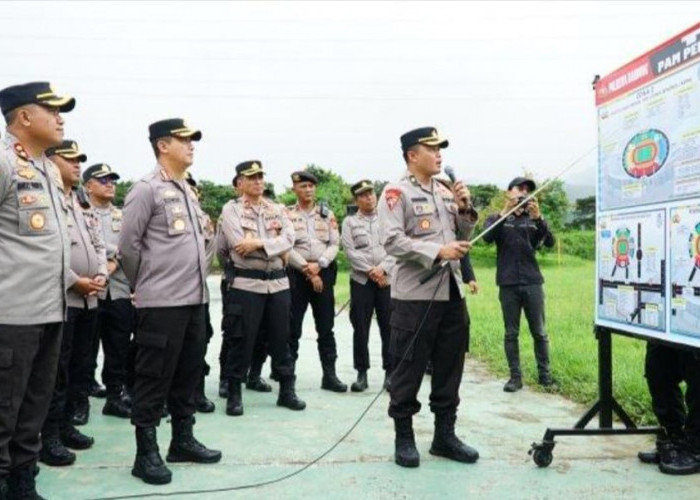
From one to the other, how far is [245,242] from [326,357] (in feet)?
4.89

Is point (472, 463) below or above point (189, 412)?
below

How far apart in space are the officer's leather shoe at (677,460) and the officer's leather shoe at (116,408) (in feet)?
11.6

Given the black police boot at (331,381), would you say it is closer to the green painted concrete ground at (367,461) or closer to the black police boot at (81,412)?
the green painted concrete ground at (367,461)

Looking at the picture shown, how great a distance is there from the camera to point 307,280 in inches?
228

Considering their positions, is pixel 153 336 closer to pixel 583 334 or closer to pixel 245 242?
pixel 245 242

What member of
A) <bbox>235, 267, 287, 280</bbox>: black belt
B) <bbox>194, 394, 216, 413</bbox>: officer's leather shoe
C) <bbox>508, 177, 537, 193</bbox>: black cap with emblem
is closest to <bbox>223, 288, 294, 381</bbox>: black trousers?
<bbox>235, 267, 287, 280</bbox>: black belt

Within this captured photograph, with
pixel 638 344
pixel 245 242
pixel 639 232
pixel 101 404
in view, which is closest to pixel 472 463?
pixel 639 232

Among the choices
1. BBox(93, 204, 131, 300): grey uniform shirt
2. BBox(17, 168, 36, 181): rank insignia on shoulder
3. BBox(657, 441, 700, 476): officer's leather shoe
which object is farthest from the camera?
BBox(93, 204, 131, 300): grey uniform shirt

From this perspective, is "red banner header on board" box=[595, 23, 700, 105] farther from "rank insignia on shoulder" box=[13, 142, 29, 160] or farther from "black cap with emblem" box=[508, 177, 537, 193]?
"rank insignia on shoulder" box=[13, 142, 29, 160]

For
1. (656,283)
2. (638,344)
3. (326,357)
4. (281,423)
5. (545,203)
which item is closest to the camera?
(656,283)

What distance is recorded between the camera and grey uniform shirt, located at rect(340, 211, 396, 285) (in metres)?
5.72

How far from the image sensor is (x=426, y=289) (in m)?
3.79

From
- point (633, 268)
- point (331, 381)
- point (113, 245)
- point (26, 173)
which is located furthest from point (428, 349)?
point (113, 245)

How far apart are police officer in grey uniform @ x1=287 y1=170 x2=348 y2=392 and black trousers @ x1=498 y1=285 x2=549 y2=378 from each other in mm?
1474
